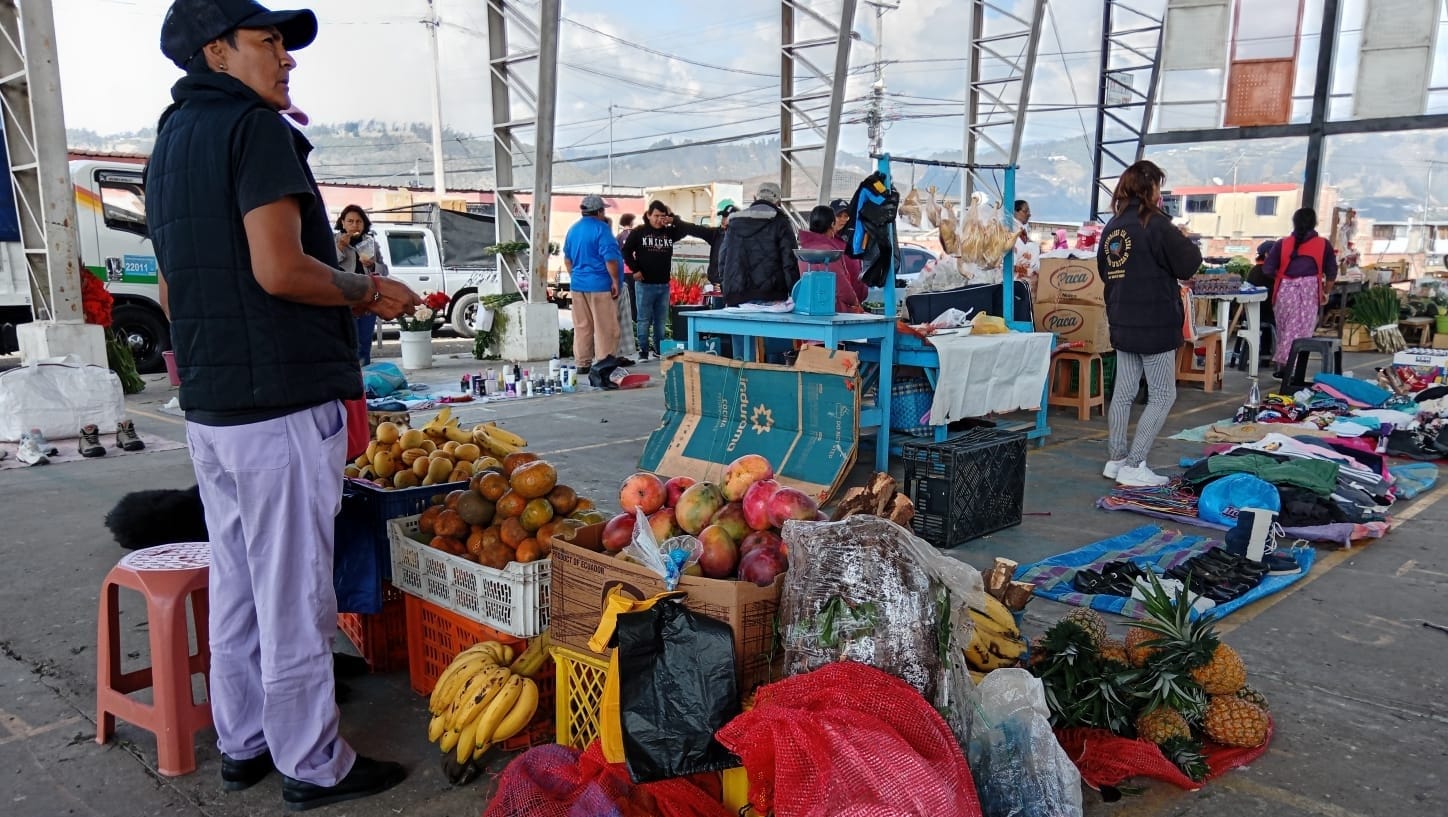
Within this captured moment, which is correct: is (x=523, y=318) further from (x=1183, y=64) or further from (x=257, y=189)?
(x=1183, y=64)

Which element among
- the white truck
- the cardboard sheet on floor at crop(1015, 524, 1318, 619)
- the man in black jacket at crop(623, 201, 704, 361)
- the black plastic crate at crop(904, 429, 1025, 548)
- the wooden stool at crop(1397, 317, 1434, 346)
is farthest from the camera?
the wooden stool at crop(1397, 317, 1434, 346)

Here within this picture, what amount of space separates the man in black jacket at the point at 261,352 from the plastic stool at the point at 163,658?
19 centimetres

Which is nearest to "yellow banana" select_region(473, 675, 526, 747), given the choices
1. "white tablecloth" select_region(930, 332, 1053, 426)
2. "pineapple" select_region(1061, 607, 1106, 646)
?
"pineapple" select_region(1061, 607, 1106, 646)

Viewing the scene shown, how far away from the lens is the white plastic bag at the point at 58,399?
24.3 feet

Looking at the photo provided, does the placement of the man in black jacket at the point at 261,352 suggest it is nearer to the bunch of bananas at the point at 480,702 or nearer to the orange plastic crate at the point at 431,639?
the bunch of bananas at the point at 480,702

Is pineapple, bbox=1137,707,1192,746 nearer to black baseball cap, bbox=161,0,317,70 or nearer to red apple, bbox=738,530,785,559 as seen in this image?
red apple, bbox=738,530,785,559

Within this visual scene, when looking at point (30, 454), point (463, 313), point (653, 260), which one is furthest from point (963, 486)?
point (463, 313)

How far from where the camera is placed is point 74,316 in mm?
8539

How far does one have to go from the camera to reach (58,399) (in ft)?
25.2

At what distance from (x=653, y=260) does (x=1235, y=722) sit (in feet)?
33.2

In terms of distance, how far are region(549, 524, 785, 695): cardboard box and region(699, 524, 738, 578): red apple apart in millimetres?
159

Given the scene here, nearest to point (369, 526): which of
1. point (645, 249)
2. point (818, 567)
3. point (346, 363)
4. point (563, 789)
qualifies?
point (346, 363)

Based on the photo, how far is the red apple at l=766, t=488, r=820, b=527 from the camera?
2727 mm

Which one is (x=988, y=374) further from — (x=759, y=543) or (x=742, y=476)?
(x=759, y=543)
